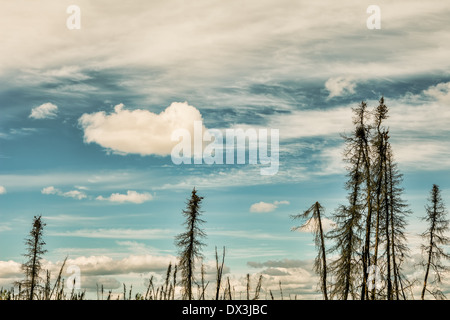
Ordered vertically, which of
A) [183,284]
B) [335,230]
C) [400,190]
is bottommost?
[183,284]

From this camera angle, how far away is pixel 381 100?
94.2 feet

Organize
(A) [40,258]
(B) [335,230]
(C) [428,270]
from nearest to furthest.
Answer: (B) [335,230], (C) [428,270], (A) [40,258]

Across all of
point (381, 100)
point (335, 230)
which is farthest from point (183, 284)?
point (381, 100)

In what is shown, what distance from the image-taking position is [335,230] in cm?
3362

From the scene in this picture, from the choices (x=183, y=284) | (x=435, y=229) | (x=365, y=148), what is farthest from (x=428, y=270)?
(x=183, y=284)
